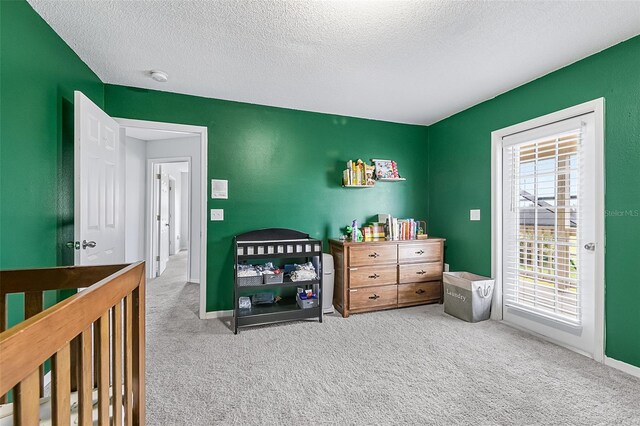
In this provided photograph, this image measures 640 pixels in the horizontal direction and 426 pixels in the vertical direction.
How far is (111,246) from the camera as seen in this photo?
2.50 metres

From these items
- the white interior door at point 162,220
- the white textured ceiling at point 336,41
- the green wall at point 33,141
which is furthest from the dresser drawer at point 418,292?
the white interior door at point 162,220

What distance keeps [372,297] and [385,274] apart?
30 cm

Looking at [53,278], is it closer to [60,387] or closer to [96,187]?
[60,387]

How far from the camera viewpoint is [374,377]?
202 centimetres

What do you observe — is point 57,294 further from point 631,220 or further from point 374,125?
point 631,220

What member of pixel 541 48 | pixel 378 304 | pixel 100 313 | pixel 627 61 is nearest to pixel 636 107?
pixel 627 61

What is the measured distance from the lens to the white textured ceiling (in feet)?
5.72

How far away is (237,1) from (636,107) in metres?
2.73

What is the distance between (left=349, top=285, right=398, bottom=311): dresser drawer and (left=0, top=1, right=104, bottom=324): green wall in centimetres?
254

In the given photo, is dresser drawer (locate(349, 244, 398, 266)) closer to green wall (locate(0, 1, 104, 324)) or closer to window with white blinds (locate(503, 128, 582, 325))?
window with white blinds (locate(503, 128, 582, 325))

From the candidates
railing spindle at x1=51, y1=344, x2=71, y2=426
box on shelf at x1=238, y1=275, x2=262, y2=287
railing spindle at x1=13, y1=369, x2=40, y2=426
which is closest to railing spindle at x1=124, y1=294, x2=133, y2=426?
railing spindle at x1=51, y1=344, x2=71, y2=426

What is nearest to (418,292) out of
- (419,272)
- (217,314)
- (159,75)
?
(419,272)

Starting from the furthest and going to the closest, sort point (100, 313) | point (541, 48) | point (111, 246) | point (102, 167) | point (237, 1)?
point (111, 246) < point (102, 167) < point (541, 48) < point (237, 1) < point (100, 313)

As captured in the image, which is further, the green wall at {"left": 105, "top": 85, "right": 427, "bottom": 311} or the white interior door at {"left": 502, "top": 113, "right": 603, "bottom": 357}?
the green wall at {"left": 105, "top": 85, "right": 427, "bottom": 311}
